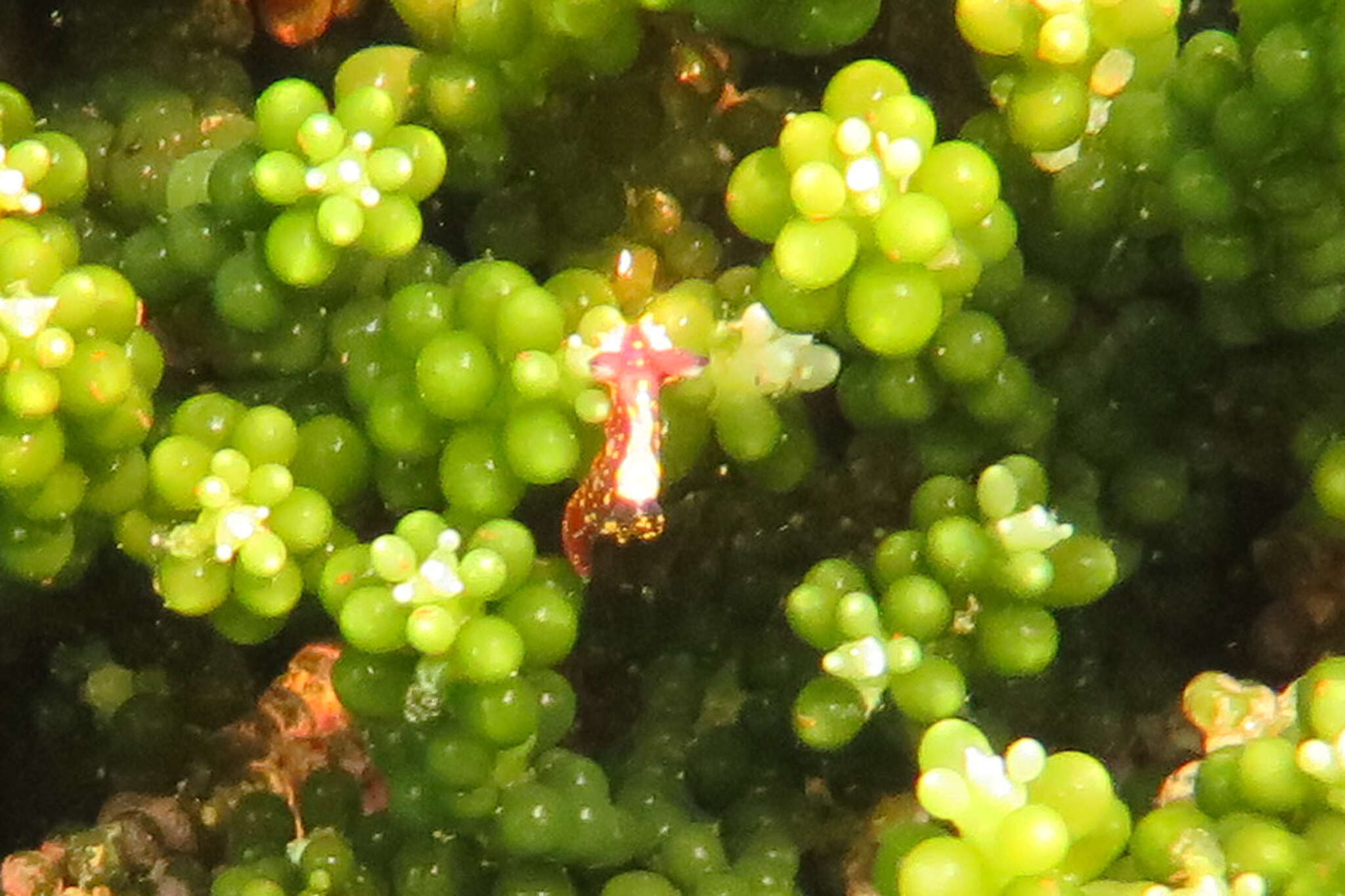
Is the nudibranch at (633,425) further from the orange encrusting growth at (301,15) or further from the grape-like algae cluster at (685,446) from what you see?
the orange encrusting growth at (301,15)

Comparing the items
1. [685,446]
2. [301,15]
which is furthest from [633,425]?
[301,15]

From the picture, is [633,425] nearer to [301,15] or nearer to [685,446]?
[685,446]

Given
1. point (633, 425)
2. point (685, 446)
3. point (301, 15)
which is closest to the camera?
point (633, 425)

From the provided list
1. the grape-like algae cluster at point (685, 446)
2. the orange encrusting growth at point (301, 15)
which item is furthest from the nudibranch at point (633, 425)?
the orange encrusting growth at point (301, 15)

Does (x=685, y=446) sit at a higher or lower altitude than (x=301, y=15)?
lower

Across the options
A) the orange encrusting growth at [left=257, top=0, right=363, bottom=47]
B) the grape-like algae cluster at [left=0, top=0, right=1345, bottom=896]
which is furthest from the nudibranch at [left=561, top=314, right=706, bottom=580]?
the orange encrusting growth at [left=257, top=0, right=363, bottom=47]

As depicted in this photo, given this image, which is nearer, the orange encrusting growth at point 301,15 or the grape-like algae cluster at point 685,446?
the grape-like algae cluster at point 685,446

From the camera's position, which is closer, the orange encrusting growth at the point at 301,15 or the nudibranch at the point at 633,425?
the nudibranch at the point at 633,425

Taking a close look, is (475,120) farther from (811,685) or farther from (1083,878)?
(1083,878)
